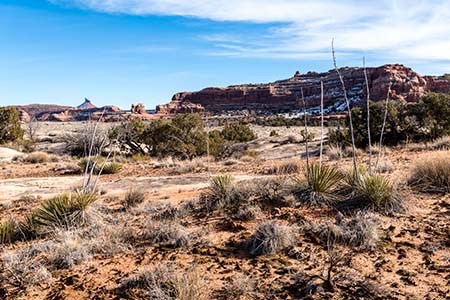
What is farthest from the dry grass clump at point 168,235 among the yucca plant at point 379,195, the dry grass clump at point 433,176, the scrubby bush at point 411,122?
the scrubby bush at point 411,122

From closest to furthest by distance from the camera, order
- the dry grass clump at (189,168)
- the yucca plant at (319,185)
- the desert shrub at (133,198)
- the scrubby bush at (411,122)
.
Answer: the yucca plant at (319,185) → the desert shrub at (133,198) → the dry grass clump at (189,168) → the scrubby bush at (411,122)

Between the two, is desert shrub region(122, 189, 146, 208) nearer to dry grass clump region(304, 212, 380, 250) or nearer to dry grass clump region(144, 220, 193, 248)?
dry grass clump region(144, 220, 193, 248)

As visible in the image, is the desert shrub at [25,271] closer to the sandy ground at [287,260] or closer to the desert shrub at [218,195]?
the sandy ground at [287,260]

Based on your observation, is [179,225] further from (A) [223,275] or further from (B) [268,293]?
(B) [268,293]

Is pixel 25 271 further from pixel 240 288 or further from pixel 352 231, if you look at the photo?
pixel 352 231

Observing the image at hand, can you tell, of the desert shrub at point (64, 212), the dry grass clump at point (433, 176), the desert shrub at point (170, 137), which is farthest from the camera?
the desert shrub at point (170, 137)

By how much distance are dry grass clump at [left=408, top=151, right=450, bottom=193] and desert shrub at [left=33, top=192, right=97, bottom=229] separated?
258 inches

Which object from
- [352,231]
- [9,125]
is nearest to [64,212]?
[352,231]

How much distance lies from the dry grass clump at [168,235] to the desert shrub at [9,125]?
31219 mm

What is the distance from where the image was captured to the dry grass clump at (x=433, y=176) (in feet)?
26.6

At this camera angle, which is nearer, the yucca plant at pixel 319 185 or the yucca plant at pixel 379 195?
the yucca plant at pixel 379 195

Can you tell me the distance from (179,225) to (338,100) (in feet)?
340

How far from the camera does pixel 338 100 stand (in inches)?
4158

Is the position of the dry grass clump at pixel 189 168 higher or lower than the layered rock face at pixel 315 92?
lower
